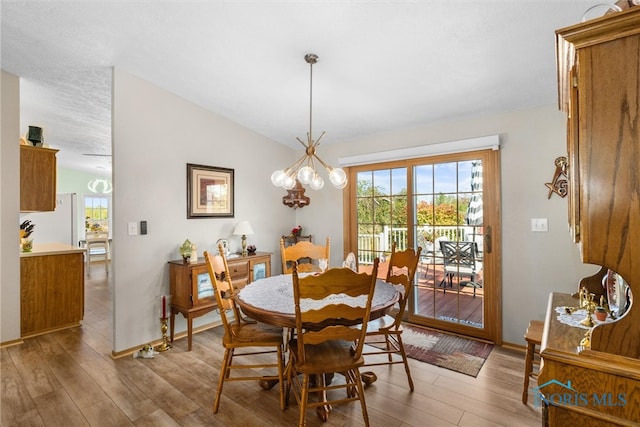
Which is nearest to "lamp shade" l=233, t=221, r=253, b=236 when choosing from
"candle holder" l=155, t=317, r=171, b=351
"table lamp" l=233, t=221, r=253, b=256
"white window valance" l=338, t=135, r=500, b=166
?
"table lamp" l=233, t=221, r=253, b=256

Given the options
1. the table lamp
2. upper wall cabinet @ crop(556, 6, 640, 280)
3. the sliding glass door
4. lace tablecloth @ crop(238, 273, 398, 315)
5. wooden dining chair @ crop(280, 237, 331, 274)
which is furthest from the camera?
the table lamp

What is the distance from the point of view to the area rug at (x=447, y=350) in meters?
2.55

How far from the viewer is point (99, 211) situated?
26.8ft

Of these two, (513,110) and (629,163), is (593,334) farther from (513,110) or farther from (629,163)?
(513,110)

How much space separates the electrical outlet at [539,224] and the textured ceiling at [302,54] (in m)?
1.07

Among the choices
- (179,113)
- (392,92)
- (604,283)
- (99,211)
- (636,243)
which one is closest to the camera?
(636,243)

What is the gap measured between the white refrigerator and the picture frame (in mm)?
6067

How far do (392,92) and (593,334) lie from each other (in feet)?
7.93

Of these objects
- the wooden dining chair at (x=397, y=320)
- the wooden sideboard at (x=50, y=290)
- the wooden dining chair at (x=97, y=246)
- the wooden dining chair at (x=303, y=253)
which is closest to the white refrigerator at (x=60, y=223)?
the wooden dining chair at (x=97, y=246)

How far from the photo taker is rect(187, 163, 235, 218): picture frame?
11.1 ft

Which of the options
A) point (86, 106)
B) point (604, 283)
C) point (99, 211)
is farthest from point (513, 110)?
point (99, 211)

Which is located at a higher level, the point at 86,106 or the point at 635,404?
the point at 86,106

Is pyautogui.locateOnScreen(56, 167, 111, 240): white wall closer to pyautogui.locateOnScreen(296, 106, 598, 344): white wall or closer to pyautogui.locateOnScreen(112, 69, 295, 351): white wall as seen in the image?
pyautogui.locateOnScreen(112, 69, 295, 351): white wall

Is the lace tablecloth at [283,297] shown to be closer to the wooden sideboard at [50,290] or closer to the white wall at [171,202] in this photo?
the white wall at [171,202]
